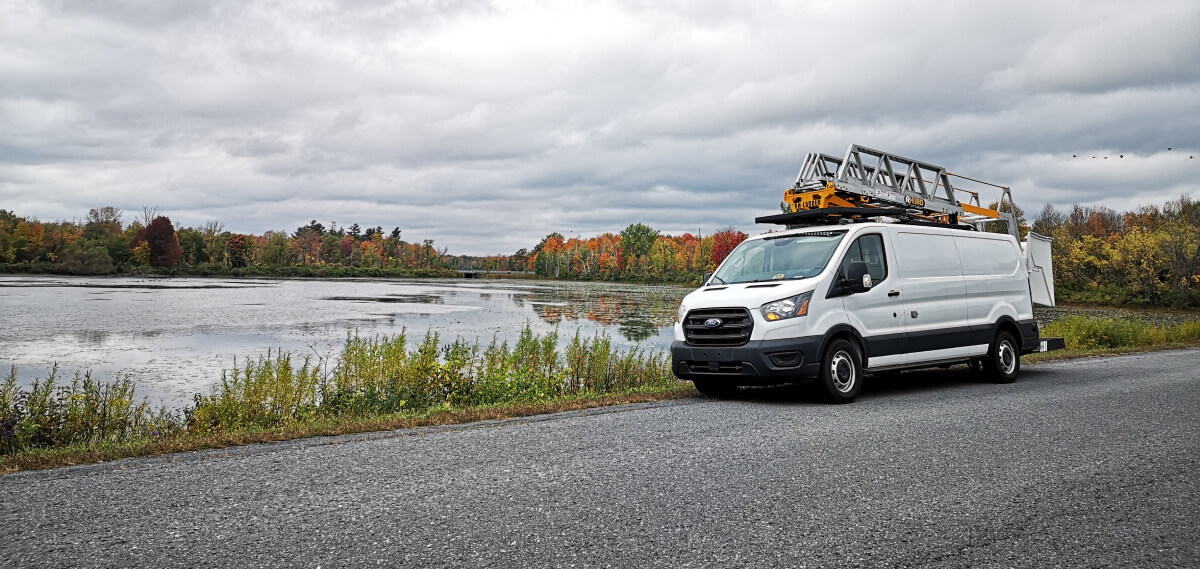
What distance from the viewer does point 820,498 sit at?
509 cm

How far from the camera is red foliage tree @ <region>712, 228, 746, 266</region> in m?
116

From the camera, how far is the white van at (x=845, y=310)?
930cm

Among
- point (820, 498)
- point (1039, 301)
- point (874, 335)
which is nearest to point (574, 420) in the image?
point (820, 498)

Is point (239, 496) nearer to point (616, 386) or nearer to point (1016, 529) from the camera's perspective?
point (1016, 529)

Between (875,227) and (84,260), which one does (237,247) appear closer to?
(84,260)

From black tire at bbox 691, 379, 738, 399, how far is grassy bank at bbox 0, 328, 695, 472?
0.40 m

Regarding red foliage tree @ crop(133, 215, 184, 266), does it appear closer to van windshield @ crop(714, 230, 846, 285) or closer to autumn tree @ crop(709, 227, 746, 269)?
autumn tree @ crop(709, 227, 746, 269)

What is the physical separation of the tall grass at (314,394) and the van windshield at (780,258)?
243cm

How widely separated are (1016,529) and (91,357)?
18.4 meters

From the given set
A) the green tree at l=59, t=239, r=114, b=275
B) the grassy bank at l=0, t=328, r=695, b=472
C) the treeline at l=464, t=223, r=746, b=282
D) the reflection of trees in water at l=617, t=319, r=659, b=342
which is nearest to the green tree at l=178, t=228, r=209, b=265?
the green tree at l=59, t=239, r=114, b=275

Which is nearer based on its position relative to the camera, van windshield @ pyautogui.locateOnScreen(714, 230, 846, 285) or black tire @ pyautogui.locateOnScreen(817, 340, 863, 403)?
black tire @ pyautogui.locateOnScreen(817, 340, 863, 403)

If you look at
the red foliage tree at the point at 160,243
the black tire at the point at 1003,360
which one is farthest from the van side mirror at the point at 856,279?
the red foliage tree at the point at 160,243

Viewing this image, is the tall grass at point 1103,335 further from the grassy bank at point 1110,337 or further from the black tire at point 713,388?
the black tire at point 713,388

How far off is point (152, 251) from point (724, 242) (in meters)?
87.9
